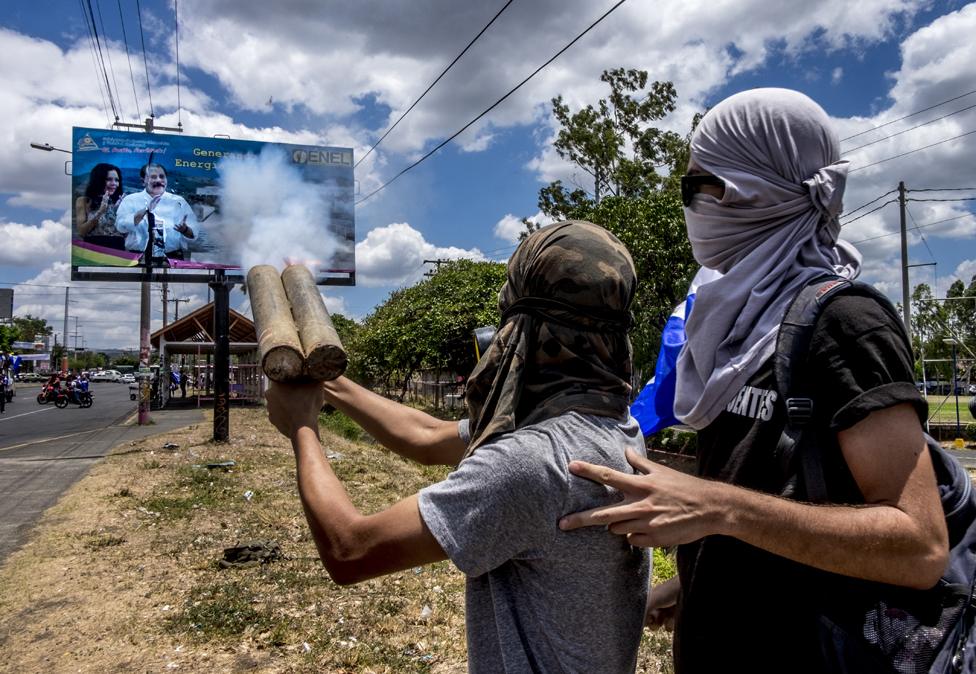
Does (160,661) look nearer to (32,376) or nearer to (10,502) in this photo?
(10,502)

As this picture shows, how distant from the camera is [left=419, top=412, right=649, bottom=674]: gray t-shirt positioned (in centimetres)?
114

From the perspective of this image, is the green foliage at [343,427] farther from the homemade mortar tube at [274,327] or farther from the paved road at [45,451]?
the homemade mortar tube at [274,327]

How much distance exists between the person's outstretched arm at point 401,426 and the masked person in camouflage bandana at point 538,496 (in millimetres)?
622

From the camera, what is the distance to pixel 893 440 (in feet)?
3.45

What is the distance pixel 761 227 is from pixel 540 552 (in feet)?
2.58

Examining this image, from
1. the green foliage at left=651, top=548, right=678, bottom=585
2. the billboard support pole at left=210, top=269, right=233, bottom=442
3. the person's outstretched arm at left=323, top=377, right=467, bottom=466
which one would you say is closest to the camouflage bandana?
the person's outstretched arm at left=323, top=377, right=467, bottom=466

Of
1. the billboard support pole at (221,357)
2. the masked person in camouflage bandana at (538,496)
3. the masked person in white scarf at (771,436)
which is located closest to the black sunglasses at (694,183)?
the masked person in white scarf at (771,436)

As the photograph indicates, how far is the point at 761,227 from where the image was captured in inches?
54.6

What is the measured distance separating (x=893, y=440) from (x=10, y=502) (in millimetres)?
9142

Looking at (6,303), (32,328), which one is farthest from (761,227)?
(32,328)

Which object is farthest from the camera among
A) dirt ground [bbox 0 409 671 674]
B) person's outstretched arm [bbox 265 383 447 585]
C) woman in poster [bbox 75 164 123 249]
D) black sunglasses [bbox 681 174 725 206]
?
woman in poster [bbox 75 164 123 249]

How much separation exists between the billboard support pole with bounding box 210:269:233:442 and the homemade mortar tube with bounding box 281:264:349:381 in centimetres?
1089

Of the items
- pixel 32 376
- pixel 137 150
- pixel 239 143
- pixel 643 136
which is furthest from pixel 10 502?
pixel 32 376

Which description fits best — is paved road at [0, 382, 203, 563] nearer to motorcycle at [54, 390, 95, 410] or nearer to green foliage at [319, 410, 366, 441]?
Answer: motorcycle at [54, 390, 95, 410]
